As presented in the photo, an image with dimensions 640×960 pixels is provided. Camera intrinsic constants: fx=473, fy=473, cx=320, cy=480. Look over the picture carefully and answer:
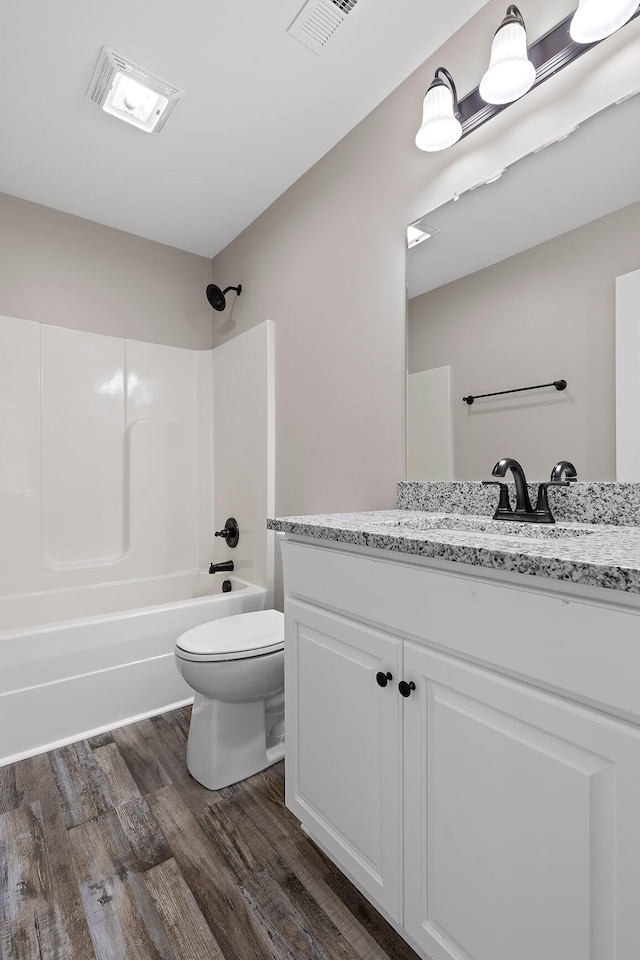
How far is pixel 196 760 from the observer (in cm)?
159

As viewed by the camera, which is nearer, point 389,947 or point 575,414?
point 389,947

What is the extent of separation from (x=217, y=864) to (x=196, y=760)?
0.39 metres

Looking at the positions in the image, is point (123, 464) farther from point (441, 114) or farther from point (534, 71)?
point (534, 71)

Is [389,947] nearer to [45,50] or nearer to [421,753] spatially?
[421,753]

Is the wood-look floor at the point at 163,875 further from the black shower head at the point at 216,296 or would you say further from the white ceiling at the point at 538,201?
the black shower head at the point at 216,296

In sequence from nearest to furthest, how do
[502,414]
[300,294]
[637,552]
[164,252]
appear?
[637,552] → [502,414] → [300,294] → [164,252]

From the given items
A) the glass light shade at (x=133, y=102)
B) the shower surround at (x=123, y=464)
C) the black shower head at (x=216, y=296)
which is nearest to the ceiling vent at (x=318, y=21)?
the glass light shade at (x=133, y=102)

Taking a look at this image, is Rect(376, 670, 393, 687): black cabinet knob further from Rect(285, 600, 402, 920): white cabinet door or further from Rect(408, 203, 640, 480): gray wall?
Rect(408, 203, 640, 480): gray wall

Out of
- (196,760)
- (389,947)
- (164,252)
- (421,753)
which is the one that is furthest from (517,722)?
(164,252)

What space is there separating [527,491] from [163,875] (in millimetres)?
1360

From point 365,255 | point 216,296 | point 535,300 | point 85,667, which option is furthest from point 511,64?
point 85,667

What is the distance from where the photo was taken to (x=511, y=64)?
1.21m

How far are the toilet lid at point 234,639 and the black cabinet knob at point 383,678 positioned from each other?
65 cm

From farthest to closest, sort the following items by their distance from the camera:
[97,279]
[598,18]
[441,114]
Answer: [97,279] → [441,114] → [598,18]
